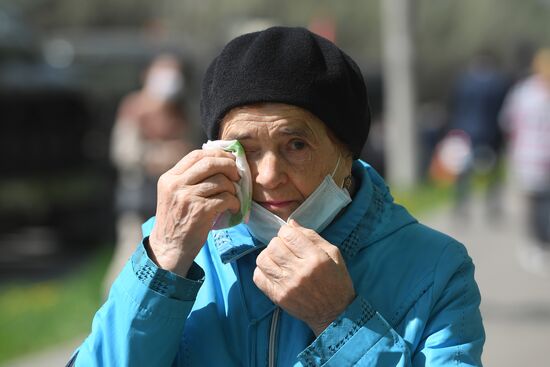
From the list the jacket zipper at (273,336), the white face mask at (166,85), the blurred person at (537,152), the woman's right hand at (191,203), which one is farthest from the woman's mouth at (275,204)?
the blurred person at (537,152)

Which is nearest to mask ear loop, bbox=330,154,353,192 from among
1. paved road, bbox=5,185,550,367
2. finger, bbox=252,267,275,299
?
finger, bbox=252,267,275,299

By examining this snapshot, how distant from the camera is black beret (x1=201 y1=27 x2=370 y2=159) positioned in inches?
102

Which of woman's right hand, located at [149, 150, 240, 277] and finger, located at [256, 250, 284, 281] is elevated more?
woman's right hand, located at [149, 150, 240, 277]

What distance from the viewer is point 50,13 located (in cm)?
2950

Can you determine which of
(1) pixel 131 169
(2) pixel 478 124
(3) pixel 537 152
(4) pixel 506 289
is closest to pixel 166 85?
(1) pixel 131 169

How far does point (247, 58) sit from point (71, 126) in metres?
11.5

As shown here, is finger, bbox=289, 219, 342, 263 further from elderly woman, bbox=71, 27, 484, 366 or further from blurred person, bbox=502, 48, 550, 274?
blurred person, bbox=502, 48, 550, 274

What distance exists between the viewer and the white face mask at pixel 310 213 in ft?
8.86

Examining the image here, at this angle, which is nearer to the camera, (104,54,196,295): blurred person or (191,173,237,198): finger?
(191,173,237,198): finger

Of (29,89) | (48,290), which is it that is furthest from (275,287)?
(29,89)

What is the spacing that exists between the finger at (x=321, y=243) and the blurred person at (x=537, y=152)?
7607mm

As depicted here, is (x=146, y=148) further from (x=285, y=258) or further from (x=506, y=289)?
(x=285, y=258)

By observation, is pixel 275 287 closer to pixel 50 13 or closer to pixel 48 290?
pixel 48 290

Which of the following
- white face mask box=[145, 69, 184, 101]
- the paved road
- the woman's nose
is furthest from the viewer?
white face mask box=[145, 69, 184, 101]
